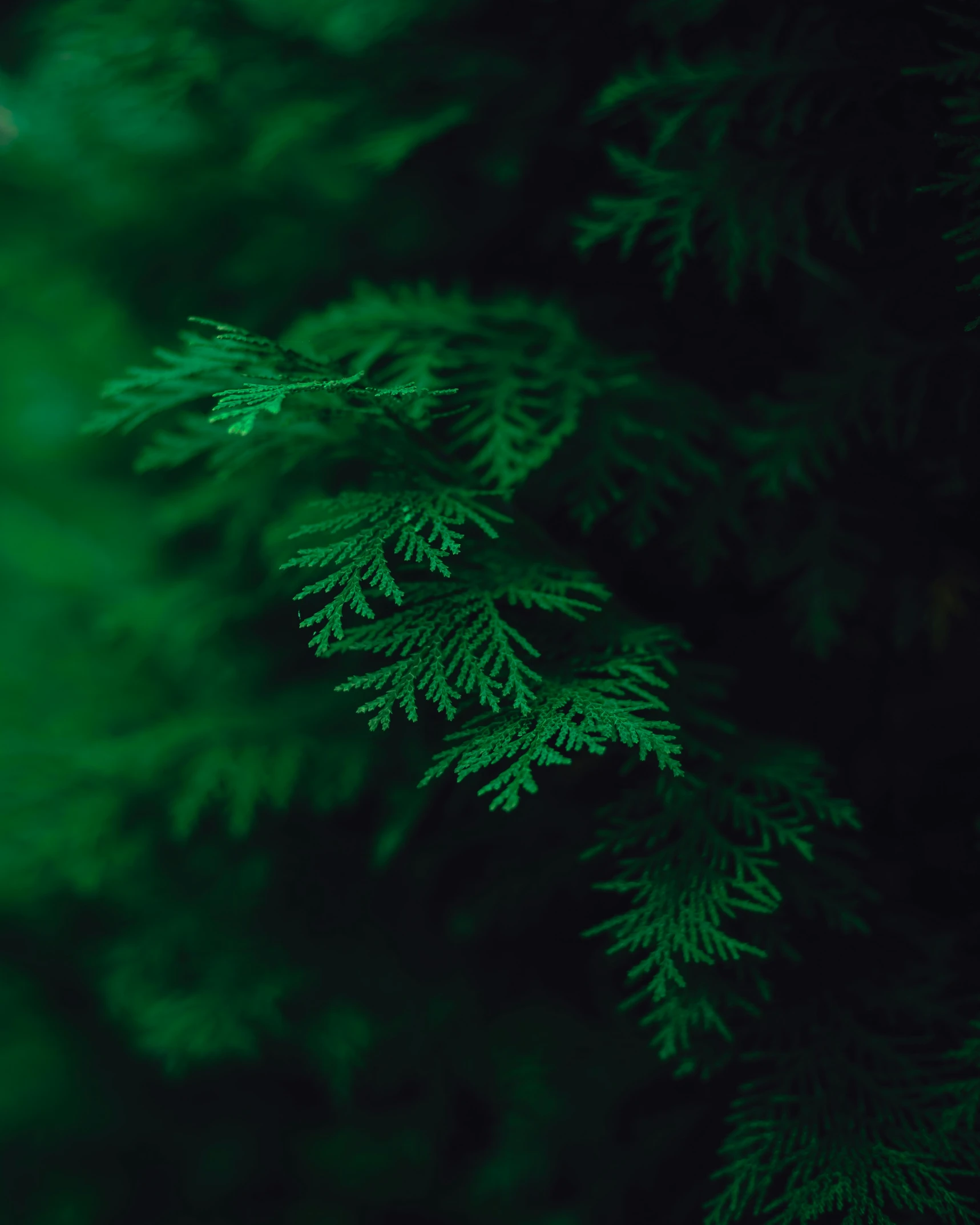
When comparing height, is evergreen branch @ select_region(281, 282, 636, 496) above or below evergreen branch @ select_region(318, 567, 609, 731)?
above

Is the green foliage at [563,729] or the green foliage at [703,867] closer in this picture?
the green foliage at [563,729]

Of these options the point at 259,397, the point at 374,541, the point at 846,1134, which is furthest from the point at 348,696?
the point at 846,1134

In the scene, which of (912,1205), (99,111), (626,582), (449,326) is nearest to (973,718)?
(626,582)

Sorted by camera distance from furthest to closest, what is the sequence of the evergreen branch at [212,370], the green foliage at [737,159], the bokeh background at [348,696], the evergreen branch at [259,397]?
the bokeh background at [348,696] < the green foliage at [737,159] < the evergreen branch at [212,370] < the evergreen branch at [259,397]

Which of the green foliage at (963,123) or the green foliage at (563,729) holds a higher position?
the green foliage at (963,123)

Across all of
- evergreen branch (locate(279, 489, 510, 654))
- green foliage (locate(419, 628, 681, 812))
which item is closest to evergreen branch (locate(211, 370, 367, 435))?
Result: evergreen branch (locate(279, 489, 510, 654))

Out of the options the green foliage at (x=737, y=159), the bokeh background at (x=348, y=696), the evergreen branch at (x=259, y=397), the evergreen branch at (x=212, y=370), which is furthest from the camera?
the bokeh background at (x=348, y=696)

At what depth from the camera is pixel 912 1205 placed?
1273 millimetres

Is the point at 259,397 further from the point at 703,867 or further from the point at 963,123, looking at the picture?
the point at 963,123

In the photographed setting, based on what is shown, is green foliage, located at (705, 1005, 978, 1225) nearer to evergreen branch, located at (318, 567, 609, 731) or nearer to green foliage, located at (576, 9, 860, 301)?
evergreen branch, located at (318, 567, 609, 731)

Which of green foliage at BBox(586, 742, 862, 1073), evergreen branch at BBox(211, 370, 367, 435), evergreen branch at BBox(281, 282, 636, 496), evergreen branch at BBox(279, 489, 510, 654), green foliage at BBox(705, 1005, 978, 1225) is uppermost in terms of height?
evergreen branch at BBox(211, 370, 367, 435)

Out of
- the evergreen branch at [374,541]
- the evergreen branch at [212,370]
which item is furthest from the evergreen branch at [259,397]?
the evergreen branch at [374,541]

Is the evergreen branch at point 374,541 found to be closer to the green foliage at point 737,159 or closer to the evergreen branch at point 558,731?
the evergreen branch at point 558,731

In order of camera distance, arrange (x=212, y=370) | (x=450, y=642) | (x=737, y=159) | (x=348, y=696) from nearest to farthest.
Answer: (x=450, y=642), (x=212, y=370), (x=737, y=159), (x=348, y=696)
